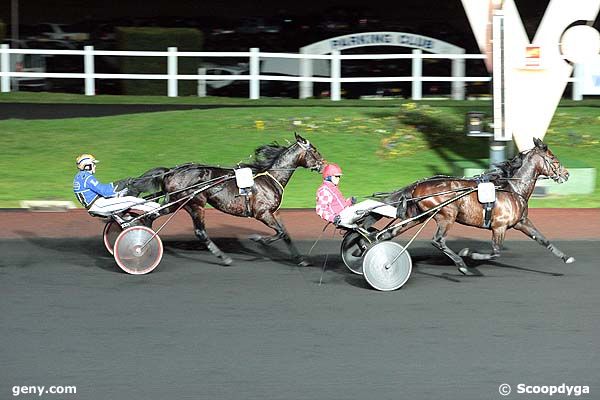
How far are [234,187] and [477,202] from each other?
257 centimetres

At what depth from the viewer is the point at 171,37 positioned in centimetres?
2327

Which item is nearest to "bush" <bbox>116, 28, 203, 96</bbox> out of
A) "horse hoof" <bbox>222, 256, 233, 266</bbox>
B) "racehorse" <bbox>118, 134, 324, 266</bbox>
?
"racehorse" <bbox>118, 134, 324, 266</bbox>

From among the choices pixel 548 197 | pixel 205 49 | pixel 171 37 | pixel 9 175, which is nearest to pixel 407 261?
pixel 548 197

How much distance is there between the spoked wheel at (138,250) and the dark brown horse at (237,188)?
595mm

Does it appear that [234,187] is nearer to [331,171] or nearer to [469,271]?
[331,171]

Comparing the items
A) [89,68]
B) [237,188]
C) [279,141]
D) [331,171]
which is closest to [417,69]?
[279,141]

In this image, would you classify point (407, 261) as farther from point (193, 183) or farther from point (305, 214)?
point (305, 214)

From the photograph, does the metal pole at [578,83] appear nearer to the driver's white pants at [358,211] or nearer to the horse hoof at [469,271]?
the horse hoof at [469,271]

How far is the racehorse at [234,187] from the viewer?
11297mm

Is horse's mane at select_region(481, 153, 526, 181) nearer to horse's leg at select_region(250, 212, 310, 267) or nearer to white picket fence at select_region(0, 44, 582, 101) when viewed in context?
horse's leg at select_region(250, 212, 310, 267)

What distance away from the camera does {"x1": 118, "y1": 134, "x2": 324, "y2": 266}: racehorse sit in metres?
11.3

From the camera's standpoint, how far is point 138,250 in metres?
10.9

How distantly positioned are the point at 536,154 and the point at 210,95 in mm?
13791

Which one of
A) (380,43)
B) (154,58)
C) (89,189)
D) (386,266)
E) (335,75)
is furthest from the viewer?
(380,43)
